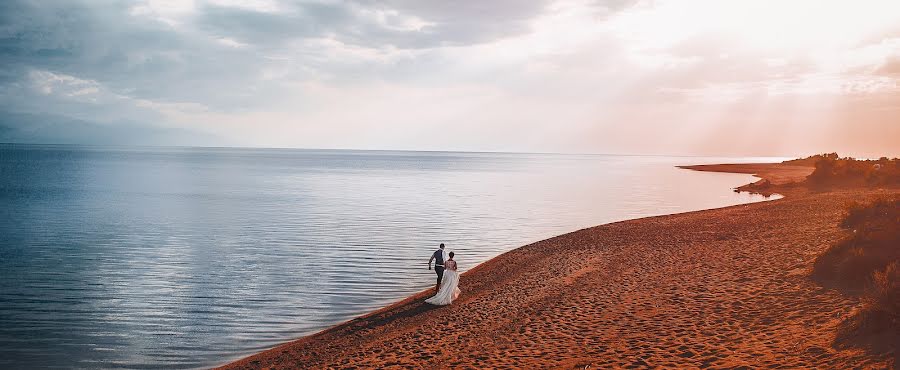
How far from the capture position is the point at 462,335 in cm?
1738

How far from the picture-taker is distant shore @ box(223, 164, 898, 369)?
13961 millimetres

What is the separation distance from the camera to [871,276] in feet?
57.2

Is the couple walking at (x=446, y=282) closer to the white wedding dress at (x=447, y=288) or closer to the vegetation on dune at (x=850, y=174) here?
the white wedding dress at (x=447, y=288)

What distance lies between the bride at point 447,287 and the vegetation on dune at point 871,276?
12566 mm

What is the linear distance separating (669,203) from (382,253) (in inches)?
1736

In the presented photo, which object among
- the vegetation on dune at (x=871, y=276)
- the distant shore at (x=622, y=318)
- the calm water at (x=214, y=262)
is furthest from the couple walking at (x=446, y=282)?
the vegetation on dune at (x=871, y=276)

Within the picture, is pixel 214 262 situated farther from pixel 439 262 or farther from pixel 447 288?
pixel 447 288

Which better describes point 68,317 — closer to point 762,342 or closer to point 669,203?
point 762,342

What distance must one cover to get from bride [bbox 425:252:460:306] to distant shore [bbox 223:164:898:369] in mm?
380

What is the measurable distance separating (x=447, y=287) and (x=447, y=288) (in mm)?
39

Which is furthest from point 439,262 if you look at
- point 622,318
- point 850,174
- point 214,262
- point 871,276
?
point 850,174

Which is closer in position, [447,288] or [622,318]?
[622,318]

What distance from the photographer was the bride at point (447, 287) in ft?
71.7

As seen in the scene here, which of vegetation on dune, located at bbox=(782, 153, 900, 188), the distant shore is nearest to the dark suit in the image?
the distant shore
